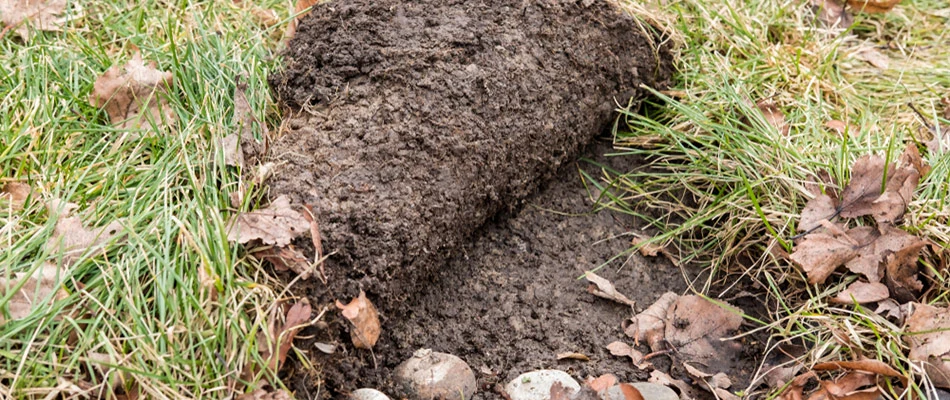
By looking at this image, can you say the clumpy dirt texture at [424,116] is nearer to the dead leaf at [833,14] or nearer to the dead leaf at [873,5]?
the dead leaf at [833,14]

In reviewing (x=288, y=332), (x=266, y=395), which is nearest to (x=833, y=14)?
(x=288, y=332)

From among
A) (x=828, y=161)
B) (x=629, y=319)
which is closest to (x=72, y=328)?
(x=629, y=319)

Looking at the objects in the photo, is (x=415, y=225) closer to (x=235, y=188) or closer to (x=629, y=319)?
(x=235, y=188)

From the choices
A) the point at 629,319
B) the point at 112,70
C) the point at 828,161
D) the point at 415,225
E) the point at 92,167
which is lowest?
the point at 629,319

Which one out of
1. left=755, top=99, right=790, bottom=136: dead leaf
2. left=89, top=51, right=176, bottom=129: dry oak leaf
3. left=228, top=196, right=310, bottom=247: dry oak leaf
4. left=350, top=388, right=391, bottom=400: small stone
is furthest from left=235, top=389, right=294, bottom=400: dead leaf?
left=755, top=99, right=790, bottom=136: dead leaf

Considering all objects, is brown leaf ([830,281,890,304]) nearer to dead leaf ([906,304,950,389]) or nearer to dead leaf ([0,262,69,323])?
dead leaf ([906,304,950,389])

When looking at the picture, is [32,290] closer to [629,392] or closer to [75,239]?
[75,239]

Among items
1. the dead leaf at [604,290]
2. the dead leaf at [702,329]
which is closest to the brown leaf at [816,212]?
the dead leaf at [702,329]
